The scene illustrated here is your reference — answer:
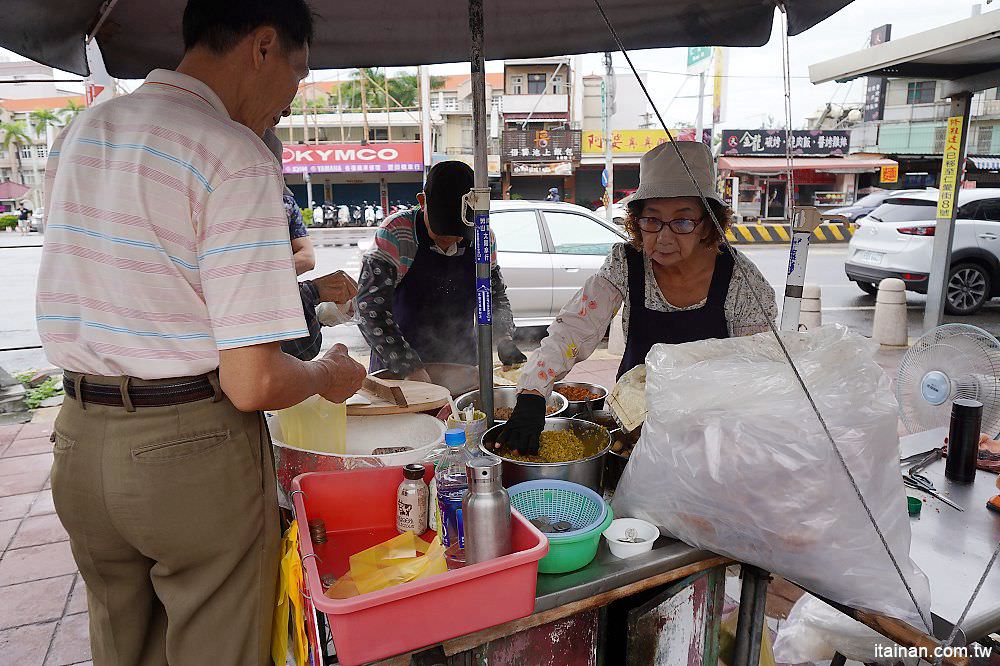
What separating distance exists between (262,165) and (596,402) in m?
1.42

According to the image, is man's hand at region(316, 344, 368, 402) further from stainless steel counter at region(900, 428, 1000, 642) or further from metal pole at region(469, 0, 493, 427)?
stainless steel counter at region(900, 428, 1000, 642)

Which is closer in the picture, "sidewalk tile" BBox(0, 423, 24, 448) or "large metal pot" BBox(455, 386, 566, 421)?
"large metal pot" BBox(455, 386, 566, 421)

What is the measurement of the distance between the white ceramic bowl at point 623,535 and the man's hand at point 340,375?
69cm

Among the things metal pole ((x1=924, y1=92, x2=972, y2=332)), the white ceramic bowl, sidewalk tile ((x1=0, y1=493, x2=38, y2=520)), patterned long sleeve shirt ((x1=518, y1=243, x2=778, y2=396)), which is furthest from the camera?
metal pole ((x1=924, y1=92, x2=972, y2=332))

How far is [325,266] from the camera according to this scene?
14.5 metres

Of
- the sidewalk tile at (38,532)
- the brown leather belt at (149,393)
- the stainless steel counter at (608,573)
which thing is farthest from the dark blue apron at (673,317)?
the sidewalk tile at (38,532)

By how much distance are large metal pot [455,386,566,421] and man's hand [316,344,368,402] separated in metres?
0.56

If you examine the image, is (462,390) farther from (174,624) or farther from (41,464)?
(41,464)

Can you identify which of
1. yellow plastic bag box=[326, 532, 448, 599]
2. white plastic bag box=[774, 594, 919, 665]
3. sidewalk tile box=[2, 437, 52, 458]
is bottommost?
sidewalk tile box=[2, 437, 52, 458]

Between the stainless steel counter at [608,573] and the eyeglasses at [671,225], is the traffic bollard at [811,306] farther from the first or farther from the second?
the stainless steel counter at [608,573]

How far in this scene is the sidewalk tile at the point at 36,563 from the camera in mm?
2876

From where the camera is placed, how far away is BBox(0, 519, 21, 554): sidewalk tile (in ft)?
10.3

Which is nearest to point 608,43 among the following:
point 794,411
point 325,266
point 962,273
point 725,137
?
point 794,411

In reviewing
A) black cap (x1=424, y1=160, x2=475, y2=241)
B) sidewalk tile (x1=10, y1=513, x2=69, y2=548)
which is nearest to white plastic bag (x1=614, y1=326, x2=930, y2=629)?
black cap (x1=424, y1=160, x2=475, y2=241)
